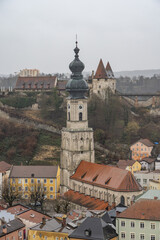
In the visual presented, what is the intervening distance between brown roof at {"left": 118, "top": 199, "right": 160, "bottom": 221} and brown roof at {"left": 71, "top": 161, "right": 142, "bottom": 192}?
7.56 meters

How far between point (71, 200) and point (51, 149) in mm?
18409

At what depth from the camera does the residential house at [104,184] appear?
143 feet

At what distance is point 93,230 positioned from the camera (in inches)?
1321

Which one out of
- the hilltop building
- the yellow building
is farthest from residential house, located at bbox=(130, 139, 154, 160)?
the yellow building

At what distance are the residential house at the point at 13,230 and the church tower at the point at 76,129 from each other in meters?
15.4

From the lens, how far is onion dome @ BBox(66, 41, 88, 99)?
5125 cm

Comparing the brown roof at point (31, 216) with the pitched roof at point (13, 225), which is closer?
the pitched roof at point (13, 225)

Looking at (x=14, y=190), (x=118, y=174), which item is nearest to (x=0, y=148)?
(x=14, y=190)

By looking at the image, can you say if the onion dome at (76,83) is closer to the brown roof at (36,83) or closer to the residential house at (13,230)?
the residential house at (13,230)

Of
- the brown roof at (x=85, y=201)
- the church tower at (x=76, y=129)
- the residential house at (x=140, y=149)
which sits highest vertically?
the church tower at (x=76, y=129)

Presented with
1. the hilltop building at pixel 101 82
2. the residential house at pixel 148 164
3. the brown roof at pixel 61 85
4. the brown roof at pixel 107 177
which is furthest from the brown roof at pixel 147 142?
the brown roof at pixel 61 85

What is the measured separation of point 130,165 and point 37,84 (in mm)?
33257

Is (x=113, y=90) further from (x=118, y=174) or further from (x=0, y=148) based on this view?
(x=118, y=174)

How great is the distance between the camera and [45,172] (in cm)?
5462
